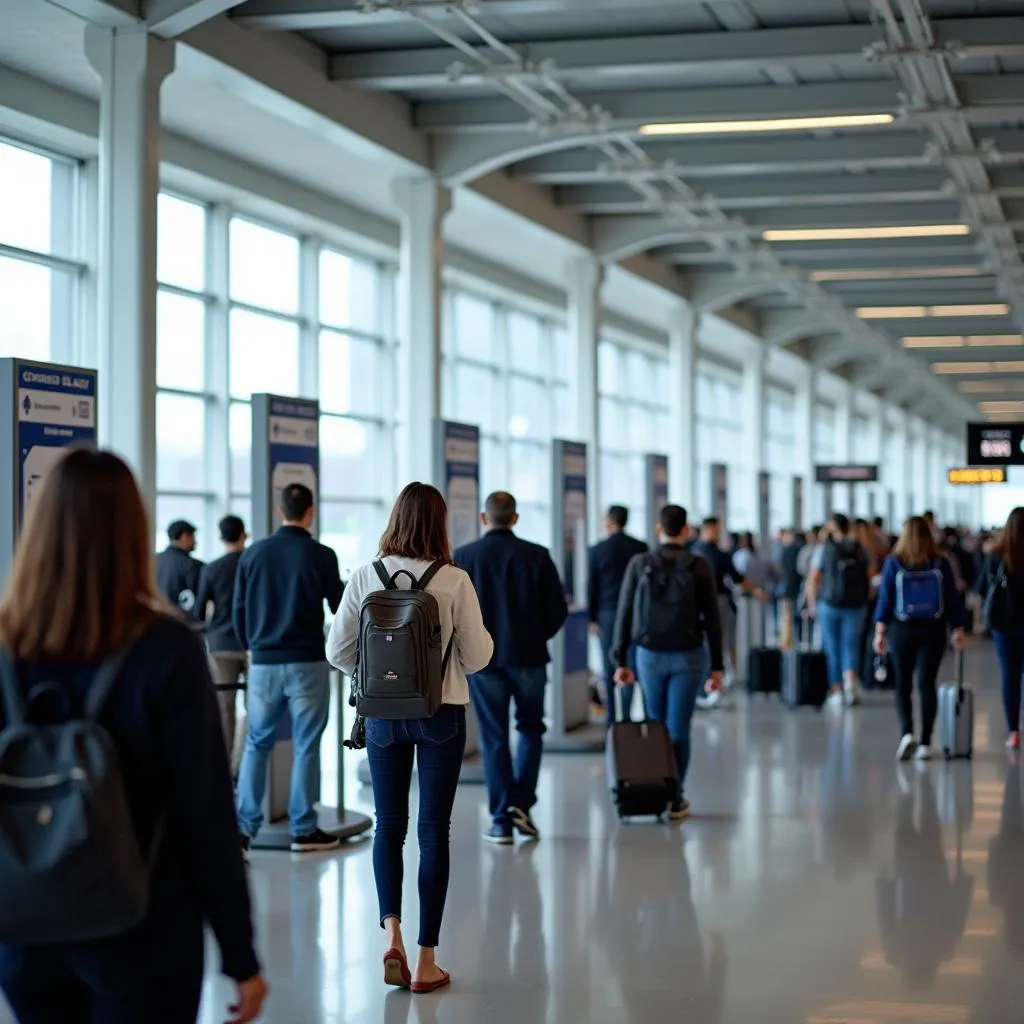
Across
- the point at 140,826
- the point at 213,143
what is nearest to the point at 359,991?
the point at 140,826

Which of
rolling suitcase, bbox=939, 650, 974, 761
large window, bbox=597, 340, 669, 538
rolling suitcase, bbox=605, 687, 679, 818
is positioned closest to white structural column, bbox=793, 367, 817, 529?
large window, bbox=597, 340, 669, 538

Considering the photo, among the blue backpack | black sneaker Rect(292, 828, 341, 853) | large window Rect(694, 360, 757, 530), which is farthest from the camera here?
large window Rect(694, 360, 757, 530)

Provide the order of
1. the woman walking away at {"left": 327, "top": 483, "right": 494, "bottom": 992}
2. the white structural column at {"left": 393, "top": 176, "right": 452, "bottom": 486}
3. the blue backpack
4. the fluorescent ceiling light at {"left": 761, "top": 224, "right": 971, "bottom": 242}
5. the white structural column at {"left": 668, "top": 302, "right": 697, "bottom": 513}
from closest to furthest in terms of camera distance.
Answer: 1. the woman walking away at {"left": 327, "top": 483, "right": 494, "bottom": 992}
2. the blue backpack
3. the white structural column at {"left": 393, "top": 176, "right": 452, "bottom": 486}
4. the fluorescent ceiling light at {"left": 761, "top": 224, "right": 971, "bottom": 242}
5. the white structural column at {"left": 668, "top": 302, "right": 697, "bottom": 513}

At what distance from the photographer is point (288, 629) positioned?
710 centimetres

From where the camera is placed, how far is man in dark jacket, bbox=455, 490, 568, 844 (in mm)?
7273

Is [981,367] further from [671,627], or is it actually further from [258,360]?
[671,627]

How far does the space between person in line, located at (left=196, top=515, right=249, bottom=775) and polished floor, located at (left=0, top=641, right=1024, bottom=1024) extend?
102 cm

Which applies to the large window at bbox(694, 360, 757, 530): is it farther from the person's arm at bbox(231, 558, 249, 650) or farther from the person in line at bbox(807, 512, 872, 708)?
the person's arm at bbox(231, 558, 249, 650)

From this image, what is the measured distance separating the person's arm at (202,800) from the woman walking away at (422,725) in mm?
2559

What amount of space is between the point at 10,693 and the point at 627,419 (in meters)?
23.1

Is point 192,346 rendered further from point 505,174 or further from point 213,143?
point 505,174

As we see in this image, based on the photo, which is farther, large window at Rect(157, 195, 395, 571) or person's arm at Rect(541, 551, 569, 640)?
large window at Rect(157, 195, 395, 571)

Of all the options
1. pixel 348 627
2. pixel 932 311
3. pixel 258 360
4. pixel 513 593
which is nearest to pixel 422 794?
pixel 348 627

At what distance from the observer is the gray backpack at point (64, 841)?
2.15 metres
